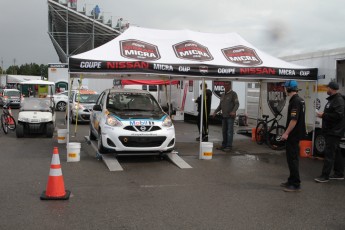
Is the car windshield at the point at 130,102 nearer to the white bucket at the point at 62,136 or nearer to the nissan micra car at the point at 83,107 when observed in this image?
the white bucket at the point at 62,136

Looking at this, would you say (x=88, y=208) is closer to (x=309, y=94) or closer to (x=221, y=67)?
(x=221, y=67)

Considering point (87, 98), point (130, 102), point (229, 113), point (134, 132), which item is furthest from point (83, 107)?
point (134, 132)

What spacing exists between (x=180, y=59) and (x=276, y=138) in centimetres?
417

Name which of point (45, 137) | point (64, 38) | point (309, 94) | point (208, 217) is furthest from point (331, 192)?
point (64, 38)

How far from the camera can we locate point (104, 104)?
1027cm

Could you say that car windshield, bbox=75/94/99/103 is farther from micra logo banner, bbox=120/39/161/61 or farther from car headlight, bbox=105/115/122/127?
car headlight, bbox=105/115/122/127

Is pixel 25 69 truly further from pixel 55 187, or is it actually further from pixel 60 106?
pixel 55 187

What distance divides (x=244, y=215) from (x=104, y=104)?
580cm

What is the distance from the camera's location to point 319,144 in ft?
34.1

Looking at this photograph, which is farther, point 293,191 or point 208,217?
point 293,191

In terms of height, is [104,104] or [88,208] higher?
[104,104]

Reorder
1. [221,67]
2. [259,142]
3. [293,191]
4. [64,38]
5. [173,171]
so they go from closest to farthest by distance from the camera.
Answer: [293,191]
[173,171]
[221,67]
[259,142]
[64,38]

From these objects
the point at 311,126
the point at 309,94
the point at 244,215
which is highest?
the point at 309,94

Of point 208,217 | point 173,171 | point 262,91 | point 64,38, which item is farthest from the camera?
point 64,38
